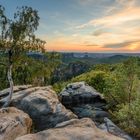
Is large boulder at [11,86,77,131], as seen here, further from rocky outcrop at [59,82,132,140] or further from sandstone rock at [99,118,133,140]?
rocky outcrop at [59,82,132,140]

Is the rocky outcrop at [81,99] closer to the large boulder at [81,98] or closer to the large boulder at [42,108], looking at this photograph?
the large boulder at [81,98]

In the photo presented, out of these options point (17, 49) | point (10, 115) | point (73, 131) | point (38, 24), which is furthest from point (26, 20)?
point (73, 131)

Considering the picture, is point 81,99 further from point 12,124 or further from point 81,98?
point 12,124

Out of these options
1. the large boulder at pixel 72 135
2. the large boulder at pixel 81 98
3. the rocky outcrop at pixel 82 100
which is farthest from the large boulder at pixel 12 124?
the large boulder at pixel 81 98

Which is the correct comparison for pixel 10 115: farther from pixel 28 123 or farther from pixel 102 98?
pixel 102 98

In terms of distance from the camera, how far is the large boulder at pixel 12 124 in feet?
85.6

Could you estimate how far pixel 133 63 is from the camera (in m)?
39.7

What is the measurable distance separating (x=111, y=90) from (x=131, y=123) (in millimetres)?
11043

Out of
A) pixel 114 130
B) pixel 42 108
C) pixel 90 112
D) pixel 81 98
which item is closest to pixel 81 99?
pixel 81 98

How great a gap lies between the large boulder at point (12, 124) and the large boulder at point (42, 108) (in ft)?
18.3

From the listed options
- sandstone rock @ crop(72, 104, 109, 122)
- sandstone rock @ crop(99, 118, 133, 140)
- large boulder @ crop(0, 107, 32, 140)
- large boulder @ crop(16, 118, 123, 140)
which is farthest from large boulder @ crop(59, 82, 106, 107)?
large boulder @ crop(16, 118, 123, 140)

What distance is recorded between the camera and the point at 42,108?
123 feet

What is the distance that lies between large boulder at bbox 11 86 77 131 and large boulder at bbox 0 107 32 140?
220 inches

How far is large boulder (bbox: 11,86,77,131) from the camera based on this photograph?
3629cm
